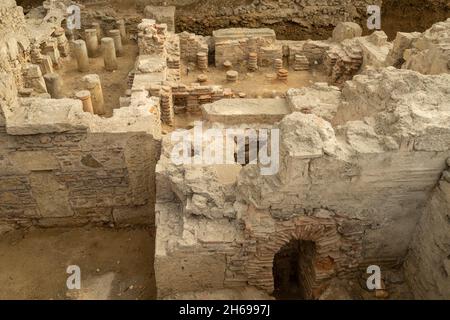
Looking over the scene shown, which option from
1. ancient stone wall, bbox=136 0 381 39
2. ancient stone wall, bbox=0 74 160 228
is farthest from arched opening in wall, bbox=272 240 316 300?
ancient stone wall, bbox=136 0 381 39

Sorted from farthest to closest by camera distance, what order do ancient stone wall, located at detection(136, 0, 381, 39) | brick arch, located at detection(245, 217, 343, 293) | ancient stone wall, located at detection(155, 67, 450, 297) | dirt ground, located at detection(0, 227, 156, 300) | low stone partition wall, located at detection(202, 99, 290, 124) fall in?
ancient stone wall, located at detection(136, 0, 381, 39), low stone partition wall, located at detection(202, 99, 290, 124), dirt ground, located at detection(0, 227, 156, 300), brick arch, located at detection(245, 217, 343, 293), ancient stone wall, located at detection(155, 67, 450, 297)

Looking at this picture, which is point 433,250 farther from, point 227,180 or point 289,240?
point 227,180

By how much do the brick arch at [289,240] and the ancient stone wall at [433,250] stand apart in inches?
35.4

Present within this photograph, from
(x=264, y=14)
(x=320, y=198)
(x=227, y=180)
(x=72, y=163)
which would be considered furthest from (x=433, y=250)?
(x=264, y=14)

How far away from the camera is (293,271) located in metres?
6.22

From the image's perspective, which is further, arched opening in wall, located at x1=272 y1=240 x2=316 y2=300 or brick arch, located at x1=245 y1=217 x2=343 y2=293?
arched opening in wall, located at x1=272 y1=240 x2=316 y2=300

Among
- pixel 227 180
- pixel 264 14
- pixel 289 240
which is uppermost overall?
pixel 264 14

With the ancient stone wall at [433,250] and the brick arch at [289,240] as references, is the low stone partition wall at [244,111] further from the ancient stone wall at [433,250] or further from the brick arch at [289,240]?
the ancient stone wall at [433,250]

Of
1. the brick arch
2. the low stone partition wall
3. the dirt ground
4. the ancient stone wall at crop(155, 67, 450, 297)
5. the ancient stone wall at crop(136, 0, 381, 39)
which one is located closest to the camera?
the ancient stone wall at crop(155, 67, 450, 297)

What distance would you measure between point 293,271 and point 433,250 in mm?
1995

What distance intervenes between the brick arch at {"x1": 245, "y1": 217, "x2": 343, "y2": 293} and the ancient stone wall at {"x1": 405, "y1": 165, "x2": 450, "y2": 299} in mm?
899

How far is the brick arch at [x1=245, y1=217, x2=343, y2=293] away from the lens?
4.86 metres

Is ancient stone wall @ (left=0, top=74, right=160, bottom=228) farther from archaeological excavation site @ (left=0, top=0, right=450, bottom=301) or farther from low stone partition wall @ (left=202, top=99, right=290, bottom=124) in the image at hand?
low stone partition wall @ (left=202, top=99, right=290, bottom=124)

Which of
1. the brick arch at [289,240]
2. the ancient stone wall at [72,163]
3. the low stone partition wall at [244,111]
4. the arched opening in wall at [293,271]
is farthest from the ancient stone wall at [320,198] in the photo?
the low stone partition wall at [244,111]
